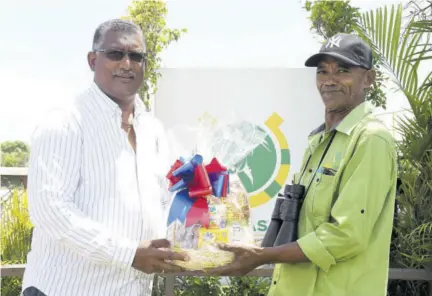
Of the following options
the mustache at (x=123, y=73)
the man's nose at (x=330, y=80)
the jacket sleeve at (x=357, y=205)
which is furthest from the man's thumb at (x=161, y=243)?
the man's nose at (x=330, y=80)

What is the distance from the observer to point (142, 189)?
208cm

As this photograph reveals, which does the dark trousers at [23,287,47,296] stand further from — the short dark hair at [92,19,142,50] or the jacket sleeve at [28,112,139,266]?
the short dark hair at [92,19,142,50]

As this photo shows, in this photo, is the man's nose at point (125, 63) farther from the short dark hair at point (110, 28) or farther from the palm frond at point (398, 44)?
the palm frond at point (398, 44)

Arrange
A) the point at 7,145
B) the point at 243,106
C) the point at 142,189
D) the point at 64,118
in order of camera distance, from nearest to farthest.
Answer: the point at 64,118 → the point at 142,189 → the point at 243,106 → the point at 7,145

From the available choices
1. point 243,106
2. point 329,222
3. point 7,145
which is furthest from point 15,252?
point 7,145

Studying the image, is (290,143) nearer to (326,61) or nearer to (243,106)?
(243,106)

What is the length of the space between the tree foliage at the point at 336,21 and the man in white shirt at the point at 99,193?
142 inches

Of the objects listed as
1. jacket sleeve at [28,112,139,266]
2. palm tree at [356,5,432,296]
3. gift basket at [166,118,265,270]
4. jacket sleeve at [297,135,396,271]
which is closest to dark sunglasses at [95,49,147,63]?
jacket sleeve at [28,112,139,266]

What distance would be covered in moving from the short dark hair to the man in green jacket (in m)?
0.77

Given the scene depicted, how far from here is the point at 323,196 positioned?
6.59ft

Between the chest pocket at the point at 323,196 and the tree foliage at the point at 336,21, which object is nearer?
the chest pocket at the point at 323,196

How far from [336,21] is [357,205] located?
151 inches

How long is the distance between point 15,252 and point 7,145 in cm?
6846

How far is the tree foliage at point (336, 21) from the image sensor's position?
5.33 meters
